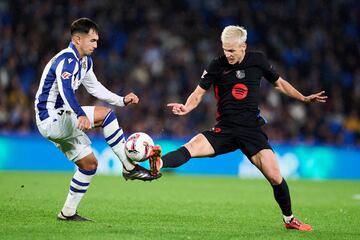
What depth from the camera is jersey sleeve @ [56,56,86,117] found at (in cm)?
793

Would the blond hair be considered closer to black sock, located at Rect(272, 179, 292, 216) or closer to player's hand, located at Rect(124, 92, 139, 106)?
player's hand, located at Rect(124, 92, 139, 106)


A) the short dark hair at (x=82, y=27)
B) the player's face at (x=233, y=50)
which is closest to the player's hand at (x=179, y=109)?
the player's face at (x=233, y=50)

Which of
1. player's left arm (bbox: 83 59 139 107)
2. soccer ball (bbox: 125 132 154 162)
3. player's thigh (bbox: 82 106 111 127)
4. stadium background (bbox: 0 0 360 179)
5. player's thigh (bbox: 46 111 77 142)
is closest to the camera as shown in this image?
soccer ball (bbox: 125 132 154 162)

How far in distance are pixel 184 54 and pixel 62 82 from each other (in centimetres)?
1406

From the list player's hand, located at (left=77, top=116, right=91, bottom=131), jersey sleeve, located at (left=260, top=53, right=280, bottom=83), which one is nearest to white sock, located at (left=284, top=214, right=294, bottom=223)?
jersey sleeve, located at (left=260, top=53, right=280, bottom=83)

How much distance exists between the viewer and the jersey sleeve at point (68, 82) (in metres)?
7.93

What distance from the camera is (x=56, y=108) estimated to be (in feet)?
27.8

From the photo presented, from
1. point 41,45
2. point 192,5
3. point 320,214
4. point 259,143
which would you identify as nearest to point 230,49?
point 259,143

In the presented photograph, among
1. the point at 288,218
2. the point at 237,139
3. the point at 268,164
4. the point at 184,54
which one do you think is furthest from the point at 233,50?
the point at 184,54

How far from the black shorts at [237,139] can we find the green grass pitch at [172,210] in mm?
918

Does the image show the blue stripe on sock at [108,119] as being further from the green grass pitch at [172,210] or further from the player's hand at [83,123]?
the green grass pitch at [172,210]

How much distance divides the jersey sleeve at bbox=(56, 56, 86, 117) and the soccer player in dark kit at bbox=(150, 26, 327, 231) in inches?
44.1

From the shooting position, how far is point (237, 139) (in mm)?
8438

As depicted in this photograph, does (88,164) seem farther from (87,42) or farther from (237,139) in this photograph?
(237,139)
